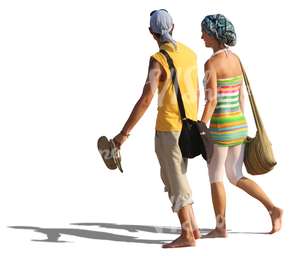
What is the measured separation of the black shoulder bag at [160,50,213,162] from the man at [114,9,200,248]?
0.17ft

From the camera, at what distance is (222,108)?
43.6ft

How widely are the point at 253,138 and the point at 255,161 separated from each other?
0.32 metres

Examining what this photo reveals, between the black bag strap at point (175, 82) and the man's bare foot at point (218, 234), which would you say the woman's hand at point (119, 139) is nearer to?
the black bag strap at point (175, 82)

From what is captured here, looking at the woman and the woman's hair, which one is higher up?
the woman's hair

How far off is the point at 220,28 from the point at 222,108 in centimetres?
105

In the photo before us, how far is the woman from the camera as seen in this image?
1316cm

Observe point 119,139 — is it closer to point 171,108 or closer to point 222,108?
point 171,108

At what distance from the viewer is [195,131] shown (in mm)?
12719

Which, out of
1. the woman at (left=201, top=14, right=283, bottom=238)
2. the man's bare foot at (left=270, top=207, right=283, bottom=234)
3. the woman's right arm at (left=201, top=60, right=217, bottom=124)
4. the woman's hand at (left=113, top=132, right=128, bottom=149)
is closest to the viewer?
the woman's hand at (left=113, top=132, right=128, bottom=149)

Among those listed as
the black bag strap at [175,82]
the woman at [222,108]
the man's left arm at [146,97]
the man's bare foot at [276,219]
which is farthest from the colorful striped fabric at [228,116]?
the man's bare foot at [276,219]

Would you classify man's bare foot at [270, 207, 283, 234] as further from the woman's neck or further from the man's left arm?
the man's left arm

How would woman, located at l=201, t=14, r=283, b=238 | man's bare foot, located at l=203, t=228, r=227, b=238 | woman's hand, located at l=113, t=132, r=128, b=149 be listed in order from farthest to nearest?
man's bare foot, located at l=203, t=228, r=227, b=238 < woman, located at l=201, t=14, r=283, b=238 < woman's hand, located at l=113, t=132, r=128, b=149

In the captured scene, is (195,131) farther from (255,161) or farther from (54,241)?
(54,241)

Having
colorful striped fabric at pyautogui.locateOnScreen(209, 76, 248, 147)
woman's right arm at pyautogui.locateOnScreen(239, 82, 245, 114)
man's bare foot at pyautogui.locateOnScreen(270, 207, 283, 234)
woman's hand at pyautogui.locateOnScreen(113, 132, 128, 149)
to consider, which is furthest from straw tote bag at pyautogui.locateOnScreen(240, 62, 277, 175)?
woman's hand at pyautogui.locateOnScreen(113, 132, 128, 149)
